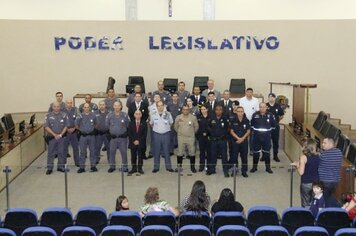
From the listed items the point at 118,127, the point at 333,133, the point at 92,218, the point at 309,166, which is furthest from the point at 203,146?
the point at 92,218

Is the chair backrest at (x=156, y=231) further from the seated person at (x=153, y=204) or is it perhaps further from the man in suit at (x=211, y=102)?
the man in suit at (x=211, y=102)

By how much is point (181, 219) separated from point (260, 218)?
111 cm

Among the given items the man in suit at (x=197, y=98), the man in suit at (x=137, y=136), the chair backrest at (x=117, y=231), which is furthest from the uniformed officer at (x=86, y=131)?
the chair backrest at (x=117, y=231)

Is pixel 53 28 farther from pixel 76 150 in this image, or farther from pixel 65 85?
pixel 76 150

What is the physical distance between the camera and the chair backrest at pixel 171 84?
17.4 m

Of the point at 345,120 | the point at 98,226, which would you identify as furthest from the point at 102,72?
the point at 98,226

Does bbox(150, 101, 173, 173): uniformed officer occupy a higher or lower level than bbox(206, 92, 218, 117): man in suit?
lower

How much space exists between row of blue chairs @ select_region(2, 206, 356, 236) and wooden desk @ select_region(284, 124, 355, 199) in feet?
6.78

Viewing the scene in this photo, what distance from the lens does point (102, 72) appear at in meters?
18.4

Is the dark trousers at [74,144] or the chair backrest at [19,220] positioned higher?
the dark trousers at [74,144]

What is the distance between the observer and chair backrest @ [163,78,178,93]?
17.4m

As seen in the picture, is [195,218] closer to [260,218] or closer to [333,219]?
[260,218]
